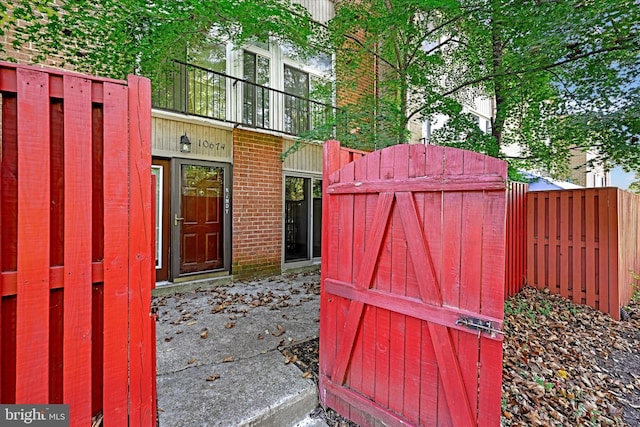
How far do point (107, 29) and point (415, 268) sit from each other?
4.15 m

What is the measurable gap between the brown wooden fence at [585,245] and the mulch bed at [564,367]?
433 mm

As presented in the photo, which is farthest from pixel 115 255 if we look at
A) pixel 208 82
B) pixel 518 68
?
pixel 208 82

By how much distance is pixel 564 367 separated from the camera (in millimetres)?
3217

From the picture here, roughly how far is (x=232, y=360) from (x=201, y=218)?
351cm

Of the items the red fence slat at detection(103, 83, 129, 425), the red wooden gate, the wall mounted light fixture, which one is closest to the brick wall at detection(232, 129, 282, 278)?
the wall mounted light fixture

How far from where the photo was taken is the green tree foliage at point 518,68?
11.0 ft

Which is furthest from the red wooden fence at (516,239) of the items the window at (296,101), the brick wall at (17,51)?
the brick wall at (17,51)

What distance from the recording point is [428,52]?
Answer: 546 centimetres

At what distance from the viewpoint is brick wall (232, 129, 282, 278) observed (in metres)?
6.11

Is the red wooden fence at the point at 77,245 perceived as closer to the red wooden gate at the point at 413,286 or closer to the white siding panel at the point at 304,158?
the red wooden gate at the point at 413,286

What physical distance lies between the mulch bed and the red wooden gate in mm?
577

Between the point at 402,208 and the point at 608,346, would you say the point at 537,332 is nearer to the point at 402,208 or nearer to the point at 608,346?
the point at 608,346

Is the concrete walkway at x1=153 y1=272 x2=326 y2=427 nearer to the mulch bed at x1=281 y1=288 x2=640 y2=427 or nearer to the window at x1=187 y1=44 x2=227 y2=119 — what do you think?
the mulch bed at x1=281 y1=288 x2=640 y2=427

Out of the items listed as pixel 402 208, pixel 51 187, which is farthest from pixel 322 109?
pixel 51 187
